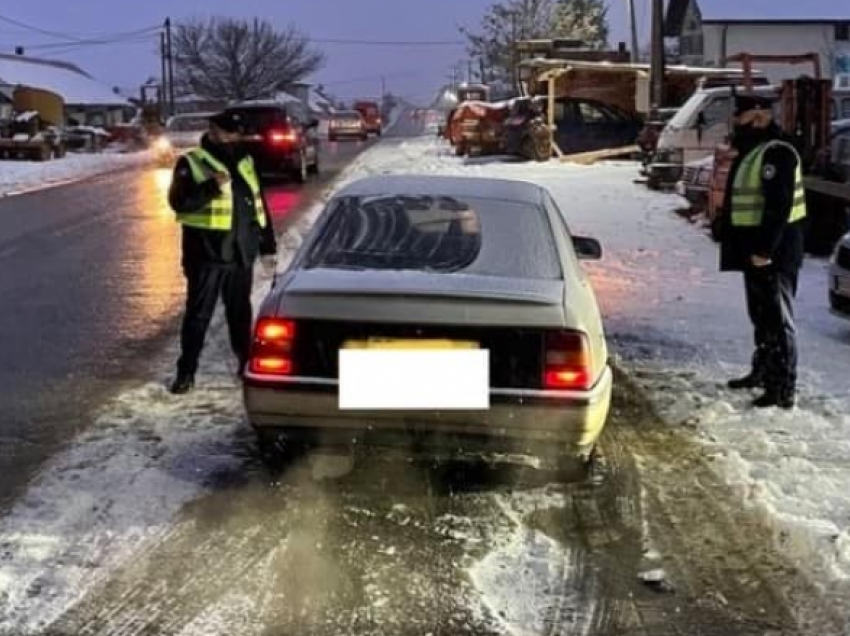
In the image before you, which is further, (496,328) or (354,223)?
(354,223)

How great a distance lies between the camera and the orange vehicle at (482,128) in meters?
33.2

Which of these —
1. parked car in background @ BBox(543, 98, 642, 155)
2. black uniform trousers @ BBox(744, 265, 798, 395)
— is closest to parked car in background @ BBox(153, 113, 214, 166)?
parked car in background @ BBox(543, 98, 642, 155)

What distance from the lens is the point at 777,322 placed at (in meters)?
6.97

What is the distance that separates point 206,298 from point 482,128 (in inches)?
1056

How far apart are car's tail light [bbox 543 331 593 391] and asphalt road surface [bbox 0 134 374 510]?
2.41 metres

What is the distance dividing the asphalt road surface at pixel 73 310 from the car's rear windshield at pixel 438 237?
6.03 ft

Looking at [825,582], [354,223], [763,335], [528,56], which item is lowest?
[825,582]

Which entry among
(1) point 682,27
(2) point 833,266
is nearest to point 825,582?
(2) point 833,266

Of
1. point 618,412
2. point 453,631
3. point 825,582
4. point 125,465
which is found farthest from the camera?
point 618,412

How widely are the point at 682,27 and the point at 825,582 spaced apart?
5029 cm

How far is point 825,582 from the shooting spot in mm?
4520

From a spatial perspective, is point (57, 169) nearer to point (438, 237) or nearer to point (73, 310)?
point (73, 310)

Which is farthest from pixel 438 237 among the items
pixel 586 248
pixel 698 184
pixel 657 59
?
pixel 657 59

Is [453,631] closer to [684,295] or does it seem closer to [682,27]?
[684,295]
